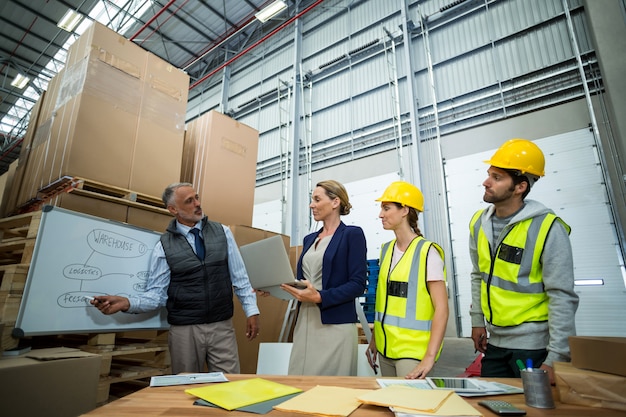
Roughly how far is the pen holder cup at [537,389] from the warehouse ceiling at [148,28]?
9.02 m

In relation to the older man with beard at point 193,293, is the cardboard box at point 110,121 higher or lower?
higher

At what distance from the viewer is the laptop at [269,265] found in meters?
1.76

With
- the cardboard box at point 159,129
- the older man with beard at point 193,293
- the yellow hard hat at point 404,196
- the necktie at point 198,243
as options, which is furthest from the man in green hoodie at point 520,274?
the cardboard box at point 159,129

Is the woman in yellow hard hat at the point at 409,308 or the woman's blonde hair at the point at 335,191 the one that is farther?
the woman's blonde hair at the point at 335,191

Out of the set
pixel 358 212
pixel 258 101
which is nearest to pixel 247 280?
pixel 358 212

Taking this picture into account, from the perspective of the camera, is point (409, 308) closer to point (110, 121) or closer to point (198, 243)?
point (198, 243)

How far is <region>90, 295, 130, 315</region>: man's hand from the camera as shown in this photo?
2.04m

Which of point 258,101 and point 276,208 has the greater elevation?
point 258,101

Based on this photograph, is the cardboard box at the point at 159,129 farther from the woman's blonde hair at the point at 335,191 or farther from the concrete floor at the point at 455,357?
the concrete floor at the point at 455,357

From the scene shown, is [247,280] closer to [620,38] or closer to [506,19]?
[620,38]

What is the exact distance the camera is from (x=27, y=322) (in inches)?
76.2

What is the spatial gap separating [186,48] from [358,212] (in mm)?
7348

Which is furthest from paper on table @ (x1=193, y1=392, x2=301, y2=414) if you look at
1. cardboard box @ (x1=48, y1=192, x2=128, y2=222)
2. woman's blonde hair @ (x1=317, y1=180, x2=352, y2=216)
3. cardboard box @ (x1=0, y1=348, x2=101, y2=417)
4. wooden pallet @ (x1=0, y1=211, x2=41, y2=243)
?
cardboard box @ (x1=48, y1=192, x2=128, y2=222)

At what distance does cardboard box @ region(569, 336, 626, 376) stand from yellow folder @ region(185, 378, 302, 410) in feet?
2.60
